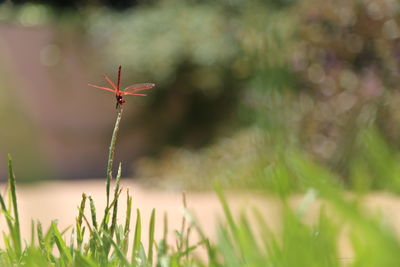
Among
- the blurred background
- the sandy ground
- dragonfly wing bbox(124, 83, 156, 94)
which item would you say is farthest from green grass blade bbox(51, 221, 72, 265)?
the blurred background

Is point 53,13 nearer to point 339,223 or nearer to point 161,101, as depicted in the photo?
point 161,101

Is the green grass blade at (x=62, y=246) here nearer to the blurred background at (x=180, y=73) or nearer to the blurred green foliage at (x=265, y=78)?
the blurred green foliage at (x=265, y=78)

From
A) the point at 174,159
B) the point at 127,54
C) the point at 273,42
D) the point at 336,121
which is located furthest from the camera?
the point at 127,54

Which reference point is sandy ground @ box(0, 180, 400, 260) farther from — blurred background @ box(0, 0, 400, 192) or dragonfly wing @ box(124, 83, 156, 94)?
blurred background @ box(0, 0, 400, 192)

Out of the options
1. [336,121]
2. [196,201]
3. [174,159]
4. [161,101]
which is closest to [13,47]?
[161,101]

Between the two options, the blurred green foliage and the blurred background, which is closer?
the blurred green foliage

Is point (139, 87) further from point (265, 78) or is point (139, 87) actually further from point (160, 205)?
point (160, 205)
